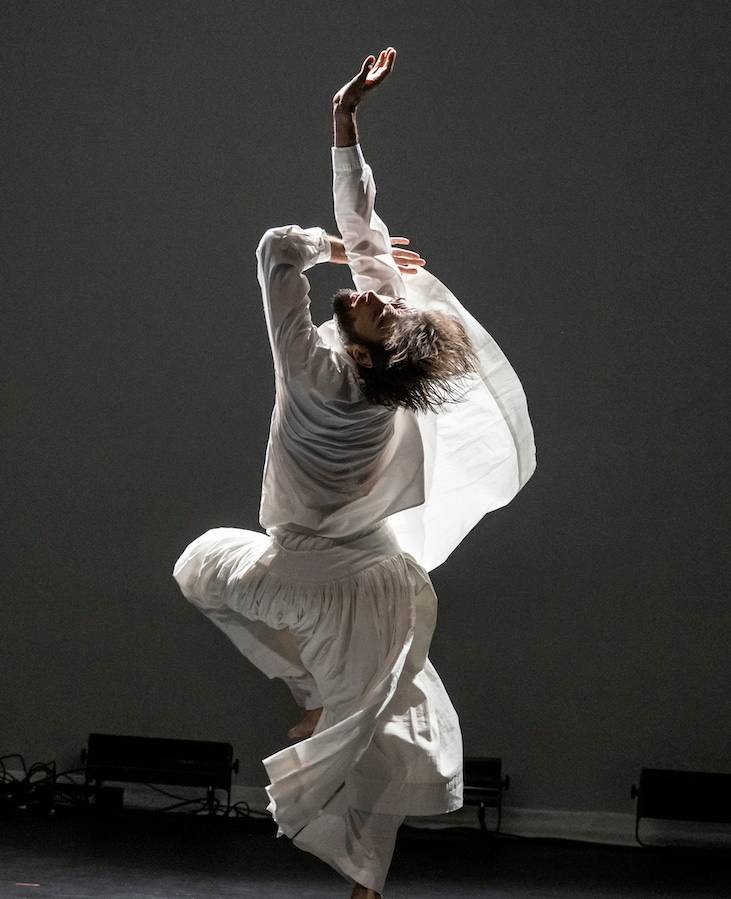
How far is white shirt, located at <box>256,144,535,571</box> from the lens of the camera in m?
3.02

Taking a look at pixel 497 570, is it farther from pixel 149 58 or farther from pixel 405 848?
pixel 149 58

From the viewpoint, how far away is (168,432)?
5109 millimetres

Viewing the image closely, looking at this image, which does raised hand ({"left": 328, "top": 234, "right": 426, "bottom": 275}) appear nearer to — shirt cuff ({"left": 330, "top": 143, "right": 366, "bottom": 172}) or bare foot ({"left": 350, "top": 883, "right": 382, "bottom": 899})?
shirt cuff ({"left": 330, "top": 143, "right": 366, "bottom": 172})

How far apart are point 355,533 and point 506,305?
6.61 ft

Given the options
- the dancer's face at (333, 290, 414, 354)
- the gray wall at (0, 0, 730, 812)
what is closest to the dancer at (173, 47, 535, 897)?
the dancer's face at (333, 290, 414, 354)

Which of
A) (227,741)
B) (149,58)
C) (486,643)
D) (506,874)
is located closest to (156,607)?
(227,741)

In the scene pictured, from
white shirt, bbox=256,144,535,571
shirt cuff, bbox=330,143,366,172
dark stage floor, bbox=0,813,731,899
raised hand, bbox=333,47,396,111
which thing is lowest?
dark stage floor, bbox=0,813,731,899

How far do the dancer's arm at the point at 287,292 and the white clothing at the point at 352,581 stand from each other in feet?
0.13

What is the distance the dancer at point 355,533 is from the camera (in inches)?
119

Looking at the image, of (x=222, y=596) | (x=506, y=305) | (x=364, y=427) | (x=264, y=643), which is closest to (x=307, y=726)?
(x=264, y=643)

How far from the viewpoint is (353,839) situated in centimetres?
323

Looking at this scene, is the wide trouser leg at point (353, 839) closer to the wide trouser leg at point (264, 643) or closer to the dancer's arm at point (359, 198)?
the wide trouser leg at point (264, 643)

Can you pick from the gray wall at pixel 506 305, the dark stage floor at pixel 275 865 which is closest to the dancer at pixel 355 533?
the dark stage floor at pixel 275 865

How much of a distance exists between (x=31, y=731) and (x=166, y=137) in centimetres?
247
